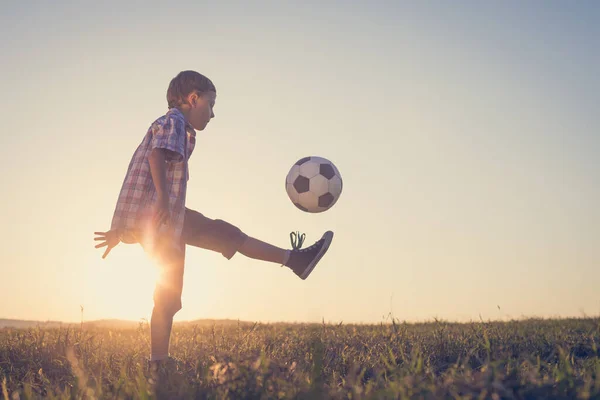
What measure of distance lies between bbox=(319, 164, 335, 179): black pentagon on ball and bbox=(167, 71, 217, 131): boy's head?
205cm

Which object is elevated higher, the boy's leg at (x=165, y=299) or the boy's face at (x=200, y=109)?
the boy's face at (x=200, y=109)

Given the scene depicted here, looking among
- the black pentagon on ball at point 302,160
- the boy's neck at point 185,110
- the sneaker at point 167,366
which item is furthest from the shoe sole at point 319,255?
the boy's neck at point 185,110

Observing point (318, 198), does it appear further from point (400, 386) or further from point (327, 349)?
point (400, 386)

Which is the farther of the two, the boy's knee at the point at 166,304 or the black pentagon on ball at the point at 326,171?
the black pentagon on ball at the point at 326,171

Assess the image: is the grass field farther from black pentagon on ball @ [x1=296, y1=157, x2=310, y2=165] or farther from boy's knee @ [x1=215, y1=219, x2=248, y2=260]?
black pentagon on ball @ [x1=296, y1=157, x2=310, y2=165]

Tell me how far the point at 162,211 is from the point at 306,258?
1.87 metres

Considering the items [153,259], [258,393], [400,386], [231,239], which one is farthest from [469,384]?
[231,239]

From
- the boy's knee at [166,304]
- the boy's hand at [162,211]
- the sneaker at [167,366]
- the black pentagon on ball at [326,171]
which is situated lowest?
the sneaker at [167,366]

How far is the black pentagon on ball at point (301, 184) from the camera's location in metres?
7.21

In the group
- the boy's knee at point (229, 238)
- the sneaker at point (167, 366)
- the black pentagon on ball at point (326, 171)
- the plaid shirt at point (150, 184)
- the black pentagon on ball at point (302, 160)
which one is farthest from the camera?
the black pentagon on ball at point (302, 160)

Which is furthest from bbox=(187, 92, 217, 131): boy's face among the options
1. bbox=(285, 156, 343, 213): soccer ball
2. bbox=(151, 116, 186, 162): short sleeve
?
bbox=(285, 156, 343, 213): soccer ball

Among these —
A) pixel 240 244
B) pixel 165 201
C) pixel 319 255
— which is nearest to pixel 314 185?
pixel 319 255

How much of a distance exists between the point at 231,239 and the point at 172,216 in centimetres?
91

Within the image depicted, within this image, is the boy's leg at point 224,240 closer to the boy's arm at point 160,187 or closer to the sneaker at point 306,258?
the sneaker at point 306,258
